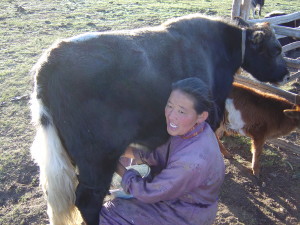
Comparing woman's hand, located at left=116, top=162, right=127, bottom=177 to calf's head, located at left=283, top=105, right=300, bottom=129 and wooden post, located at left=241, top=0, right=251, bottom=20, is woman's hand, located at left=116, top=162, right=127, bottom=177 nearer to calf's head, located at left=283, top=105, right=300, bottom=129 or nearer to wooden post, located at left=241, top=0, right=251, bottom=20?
calf's head, located at left=283, top=105, right=300, bottom=129

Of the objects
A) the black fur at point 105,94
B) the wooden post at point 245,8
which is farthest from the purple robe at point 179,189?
the wooden post at point 245,8

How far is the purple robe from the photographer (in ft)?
6.48

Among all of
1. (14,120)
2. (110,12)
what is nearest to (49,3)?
(110,12)

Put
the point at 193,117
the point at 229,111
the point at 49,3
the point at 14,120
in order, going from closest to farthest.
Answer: the point at 193,117 → the point at 229,111 → the point at 14,120 → the point at 49,3

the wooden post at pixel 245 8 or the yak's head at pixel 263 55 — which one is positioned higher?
the wooden post at pixel 245 8

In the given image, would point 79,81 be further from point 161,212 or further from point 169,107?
point 161,212

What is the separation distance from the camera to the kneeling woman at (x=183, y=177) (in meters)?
1.99

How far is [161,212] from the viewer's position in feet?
7.04

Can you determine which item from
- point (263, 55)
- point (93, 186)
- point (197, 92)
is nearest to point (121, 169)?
point (93, 186)

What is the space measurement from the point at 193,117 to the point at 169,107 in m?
0.19

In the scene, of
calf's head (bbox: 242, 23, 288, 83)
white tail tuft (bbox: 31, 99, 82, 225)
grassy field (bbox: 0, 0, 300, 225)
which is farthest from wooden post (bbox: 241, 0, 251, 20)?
white tail tuft (bbox: 31, 99, 82, 225)

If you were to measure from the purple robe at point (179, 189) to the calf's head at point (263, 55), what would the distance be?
2.05 metres

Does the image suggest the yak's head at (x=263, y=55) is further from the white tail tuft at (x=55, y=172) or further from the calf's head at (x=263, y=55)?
the white tail tuft at (x=55, y=172)

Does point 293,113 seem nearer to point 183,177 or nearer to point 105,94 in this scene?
point 183,177
